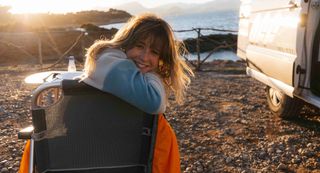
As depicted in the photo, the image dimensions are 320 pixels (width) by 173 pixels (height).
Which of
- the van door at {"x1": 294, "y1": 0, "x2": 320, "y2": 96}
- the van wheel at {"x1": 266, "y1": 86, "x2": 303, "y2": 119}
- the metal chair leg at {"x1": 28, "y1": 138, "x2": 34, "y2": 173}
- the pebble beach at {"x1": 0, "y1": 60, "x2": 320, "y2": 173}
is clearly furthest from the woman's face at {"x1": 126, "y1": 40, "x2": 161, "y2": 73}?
the van wheel at {"x1": 266, "y1": 86, "x2": 303, "y2": 119}

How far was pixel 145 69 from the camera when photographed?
2.28m

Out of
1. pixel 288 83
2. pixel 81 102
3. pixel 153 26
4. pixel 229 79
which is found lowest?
pixel 229 79

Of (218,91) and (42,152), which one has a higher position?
(42,152)

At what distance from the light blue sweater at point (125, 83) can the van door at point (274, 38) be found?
2.89 metres

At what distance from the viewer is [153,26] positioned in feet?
7.26

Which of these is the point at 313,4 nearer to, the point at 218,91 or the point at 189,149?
the point at 189,149

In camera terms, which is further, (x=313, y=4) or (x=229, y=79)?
(x=229, y=79)

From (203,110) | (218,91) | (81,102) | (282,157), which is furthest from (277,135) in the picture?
(81,102)

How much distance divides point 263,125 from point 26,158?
4.15 meters

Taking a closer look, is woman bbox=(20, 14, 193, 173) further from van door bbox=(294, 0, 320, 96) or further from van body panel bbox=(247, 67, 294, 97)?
van body panel bbox=(247, 67, 294, 97)

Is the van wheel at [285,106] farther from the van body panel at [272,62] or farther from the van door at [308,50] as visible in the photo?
the van door at [308,50]

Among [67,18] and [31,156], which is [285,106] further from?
[67,18]

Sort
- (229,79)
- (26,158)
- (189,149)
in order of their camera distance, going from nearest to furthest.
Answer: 1. (26,158)
2. (189,149)
3. (229,79)

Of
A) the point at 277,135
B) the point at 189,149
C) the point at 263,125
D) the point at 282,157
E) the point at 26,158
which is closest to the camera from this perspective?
the point at 26,158
